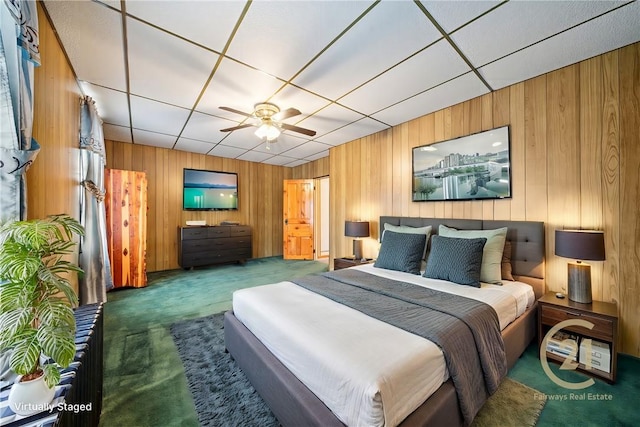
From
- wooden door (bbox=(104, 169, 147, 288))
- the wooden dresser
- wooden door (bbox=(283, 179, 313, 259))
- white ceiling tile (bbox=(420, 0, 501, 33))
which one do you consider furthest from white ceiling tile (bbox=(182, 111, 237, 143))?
white ceiling tile (bbox=(420, 0, 501, 33))

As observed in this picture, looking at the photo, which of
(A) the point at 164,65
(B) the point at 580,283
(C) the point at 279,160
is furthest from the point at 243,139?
(B) the point at 580,283

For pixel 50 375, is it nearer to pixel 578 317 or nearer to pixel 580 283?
pixel 578 317

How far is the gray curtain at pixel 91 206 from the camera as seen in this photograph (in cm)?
286

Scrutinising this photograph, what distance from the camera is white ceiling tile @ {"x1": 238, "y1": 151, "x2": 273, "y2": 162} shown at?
5.74 metres

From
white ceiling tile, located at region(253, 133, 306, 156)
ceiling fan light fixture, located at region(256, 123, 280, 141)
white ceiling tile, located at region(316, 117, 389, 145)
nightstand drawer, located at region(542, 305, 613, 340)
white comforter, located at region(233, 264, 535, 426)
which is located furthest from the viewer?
white ceiling tile, located at region(253, 133, 306, 156)

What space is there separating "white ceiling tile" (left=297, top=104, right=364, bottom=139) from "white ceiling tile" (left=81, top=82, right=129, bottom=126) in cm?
230

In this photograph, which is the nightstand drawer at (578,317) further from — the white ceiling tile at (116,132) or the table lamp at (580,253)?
the white ceiling tile at (116,132)

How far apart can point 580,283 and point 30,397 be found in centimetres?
351

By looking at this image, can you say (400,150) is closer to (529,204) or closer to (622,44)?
(529,204)

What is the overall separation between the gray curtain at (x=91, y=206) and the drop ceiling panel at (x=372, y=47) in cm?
251

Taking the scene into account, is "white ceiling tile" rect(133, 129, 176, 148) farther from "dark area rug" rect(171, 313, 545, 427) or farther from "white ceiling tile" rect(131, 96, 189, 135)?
"dark area rug" rect(171, 313, 545, 427)

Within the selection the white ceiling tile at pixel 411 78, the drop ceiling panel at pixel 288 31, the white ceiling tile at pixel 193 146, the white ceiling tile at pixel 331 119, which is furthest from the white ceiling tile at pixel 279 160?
the drop ceiling panel at pixel 288 31

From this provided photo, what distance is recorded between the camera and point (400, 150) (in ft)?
12.6

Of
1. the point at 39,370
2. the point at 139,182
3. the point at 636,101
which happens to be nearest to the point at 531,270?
the point at 636,101
